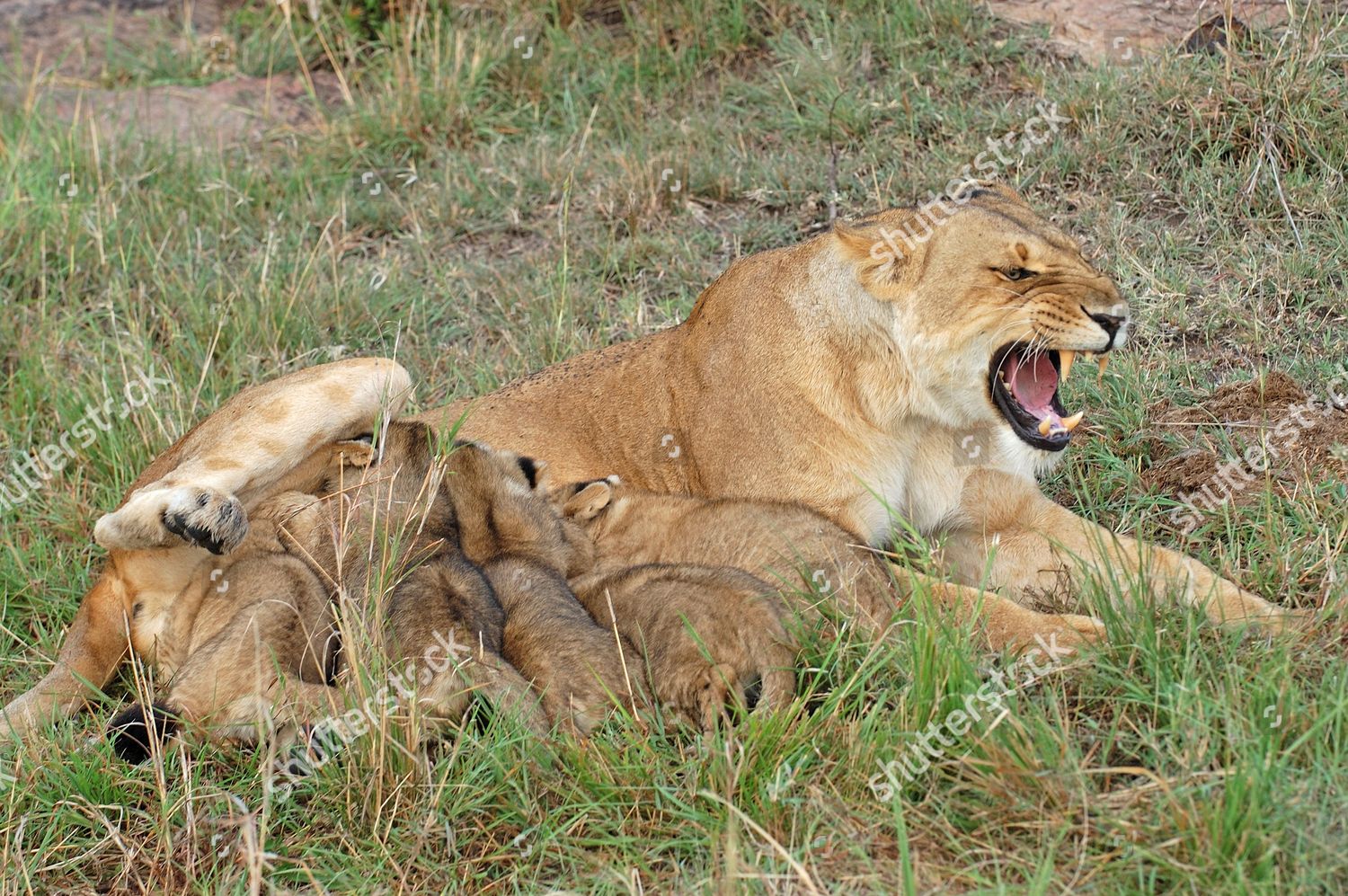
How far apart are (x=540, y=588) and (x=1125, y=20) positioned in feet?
14.0

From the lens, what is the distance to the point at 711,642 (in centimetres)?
333

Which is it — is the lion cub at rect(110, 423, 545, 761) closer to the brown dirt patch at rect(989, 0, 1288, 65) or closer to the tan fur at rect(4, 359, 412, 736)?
the tan fur at rect(4, 359, 412, 736)

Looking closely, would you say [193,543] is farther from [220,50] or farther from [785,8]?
[220,50]

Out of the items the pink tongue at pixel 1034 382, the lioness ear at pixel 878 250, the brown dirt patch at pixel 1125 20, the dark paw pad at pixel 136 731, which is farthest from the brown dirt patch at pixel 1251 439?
the dark paw pad at pixel 136 731

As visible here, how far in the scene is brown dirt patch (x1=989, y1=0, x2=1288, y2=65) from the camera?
6.14m

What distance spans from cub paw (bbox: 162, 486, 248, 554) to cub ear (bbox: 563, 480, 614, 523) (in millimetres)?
866

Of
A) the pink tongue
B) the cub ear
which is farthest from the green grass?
the cub ear

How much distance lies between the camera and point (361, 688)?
326cm

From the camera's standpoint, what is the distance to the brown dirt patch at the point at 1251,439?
4.13 metres

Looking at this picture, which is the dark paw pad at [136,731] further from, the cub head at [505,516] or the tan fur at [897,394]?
the tan fur at [897,394]

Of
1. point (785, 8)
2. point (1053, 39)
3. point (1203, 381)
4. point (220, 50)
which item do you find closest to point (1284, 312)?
point (1203, 381)

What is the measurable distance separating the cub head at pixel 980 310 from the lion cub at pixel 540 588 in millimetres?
989

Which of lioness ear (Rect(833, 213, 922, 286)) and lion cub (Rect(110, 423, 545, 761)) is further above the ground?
lioness ear (Rect(833, 213, 922, 286))

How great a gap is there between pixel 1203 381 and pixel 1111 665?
185 centimetres
